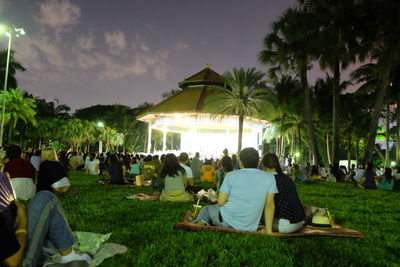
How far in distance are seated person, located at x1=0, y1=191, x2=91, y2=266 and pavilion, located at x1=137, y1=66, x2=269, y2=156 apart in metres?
31.1

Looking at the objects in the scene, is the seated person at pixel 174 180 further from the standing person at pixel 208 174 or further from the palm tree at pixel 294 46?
the palm tree at pixel 294 46

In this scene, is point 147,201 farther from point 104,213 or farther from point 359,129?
point 359,129

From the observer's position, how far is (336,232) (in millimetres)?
6316

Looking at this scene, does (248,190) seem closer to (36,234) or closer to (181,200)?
(36,234)

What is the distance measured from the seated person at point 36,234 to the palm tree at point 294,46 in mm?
26088

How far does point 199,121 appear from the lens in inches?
1439

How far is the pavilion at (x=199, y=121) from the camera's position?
3659 cm

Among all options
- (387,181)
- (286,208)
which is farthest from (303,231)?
(387,181)

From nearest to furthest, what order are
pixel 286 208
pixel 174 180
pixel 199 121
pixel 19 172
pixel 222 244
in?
1. pixel 222 244
2. pixel 286 208
3. pixel 19 172
4. pixel 174 180
5. pixel 199 121

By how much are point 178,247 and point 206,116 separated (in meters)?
31.3

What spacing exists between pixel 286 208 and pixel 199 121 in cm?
3083

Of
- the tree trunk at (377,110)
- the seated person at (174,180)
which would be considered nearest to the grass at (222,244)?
the seated person at (174,180)

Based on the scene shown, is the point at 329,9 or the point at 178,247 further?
the point at 329,9

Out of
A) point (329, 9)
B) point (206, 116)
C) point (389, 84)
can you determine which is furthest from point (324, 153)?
point (329, 9)
